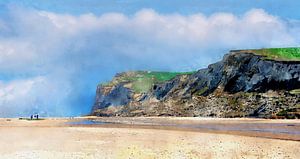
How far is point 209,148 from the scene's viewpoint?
31.6 m

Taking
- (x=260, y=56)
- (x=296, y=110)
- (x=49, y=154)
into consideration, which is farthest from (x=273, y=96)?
(x=49, y=154)

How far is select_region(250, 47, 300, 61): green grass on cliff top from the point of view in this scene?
15068cm

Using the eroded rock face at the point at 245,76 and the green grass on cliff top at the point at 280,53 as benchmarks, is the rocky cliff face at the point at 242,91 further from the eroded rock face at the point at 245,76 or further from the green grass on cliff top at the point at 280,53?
the green grass on cliff top at the point at 280,53

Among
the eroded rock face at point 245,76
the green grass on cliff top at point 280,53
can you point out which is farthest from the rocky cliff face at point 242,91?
the green grass on cliff top at point 280,53

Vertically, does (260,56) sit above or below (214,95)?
above

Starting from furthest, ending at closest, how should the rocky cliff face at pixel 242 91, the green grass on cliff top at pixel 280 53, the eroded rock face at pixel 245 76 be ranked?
1. the green grass on cliff top at pixel 280 53
2. the eroded rock face at pixel 245 76
3. the rocky cliff face at pixel 242 91

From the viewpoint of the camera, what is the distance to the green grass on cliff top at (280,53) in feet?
494

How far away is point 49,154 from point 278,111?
100097 millimetres

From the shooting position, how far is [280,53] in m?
158

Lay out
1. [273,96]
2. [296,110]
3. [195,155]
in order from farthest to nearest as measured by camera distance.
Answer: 1. [273,96]
2. [296,110]
3. [195,155]

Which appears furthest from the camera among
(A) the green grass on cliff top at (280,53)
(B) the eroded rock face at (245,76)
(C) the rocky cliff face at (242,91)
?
(A) the green grass on cliff top at (280,53)

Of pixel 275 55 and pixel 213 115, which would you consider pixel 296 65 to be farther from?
pixel 213 115

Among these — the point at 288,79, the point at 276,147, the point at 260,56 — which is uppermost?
the point at 260,56

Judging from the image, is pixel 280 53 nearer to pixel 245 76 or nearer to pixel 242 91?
pixel 245 76
